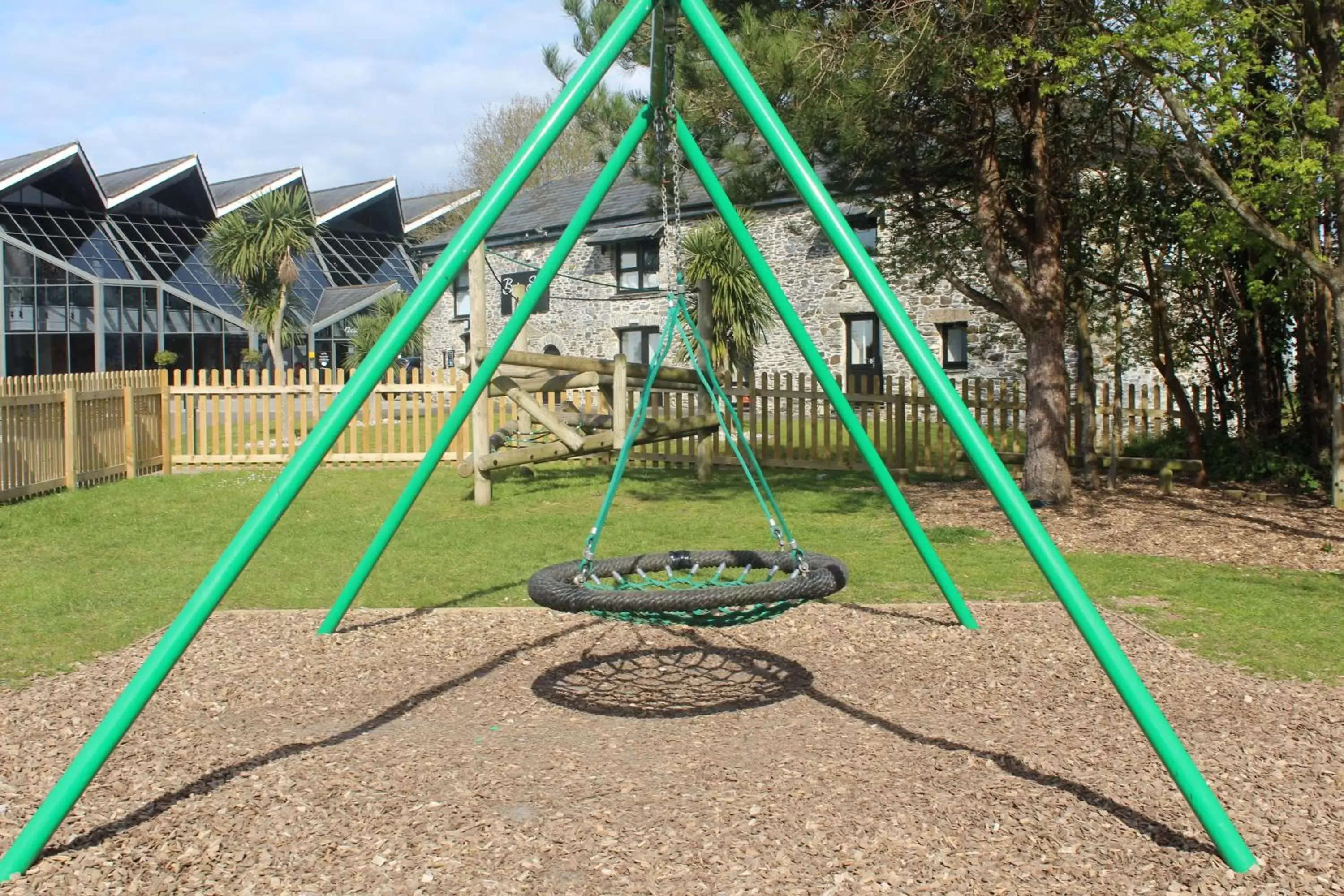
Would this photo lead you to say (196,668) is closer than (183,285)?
Yes

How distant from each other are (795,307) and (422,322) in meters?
22.2

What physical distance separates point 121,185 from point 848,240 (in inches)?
1440

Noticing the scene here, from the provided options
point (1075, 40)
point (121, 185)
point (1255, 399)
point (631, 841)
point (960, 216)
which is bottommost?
point (631, 841)

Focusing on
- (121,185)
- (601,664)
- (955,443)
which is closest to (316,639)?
(601,664)

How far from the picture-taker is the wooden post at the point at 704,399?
1270cm

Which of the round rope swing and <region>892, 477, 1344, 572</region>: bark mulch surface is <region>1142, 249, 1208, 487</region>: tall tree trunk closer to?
<region>892, 477, 1344, 572</region>: bark mulch surface

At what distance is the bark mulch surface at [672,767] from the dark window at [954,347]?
16616 mm

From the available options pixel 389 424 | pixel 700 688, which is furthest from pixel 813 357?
pixel 389 424

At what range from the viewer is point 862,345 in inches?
961

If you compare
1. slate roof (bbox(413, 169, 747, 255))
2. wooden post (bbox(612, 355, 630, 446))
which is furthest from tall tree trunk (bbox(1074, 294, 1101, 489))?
slate roof (bbox(413, 169, 747, 255))

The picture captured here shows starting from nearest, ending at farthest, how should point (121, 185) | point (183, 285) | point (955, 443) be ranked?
point (955, 443)
point (183, 285)
point (121, 185)

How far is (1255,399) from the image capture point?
12.8 metres

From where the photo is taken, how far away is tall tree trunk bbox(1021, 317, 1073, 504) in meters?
11.0

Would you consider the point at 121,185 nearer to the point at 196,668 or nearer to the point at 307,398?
the point at 307,398
